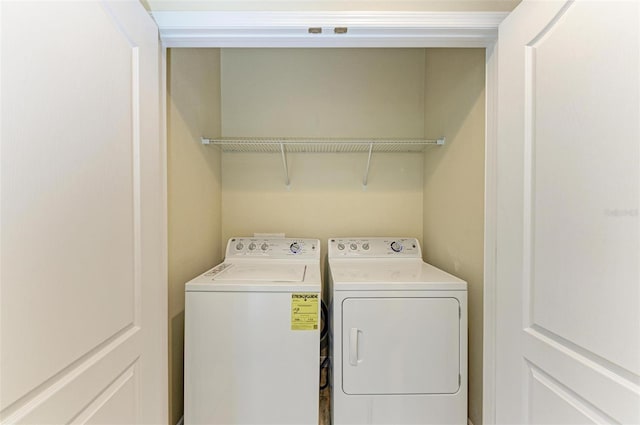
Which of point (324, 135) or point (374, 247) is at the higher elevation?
point (324, 135)

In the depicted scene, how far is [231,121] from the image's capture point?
2.21 metres

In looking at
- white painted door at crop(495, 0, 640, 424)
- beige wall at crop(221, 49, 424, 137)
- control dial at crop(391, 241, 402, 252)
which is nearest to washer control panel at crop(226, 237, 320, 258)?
control dial at crop(391, 241, 402, 252)

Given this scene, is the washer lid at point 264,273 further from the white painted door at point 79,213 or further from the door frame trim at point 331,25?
the door frame trim at point 331,25

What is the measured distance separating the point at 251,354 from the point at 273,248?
80 cm

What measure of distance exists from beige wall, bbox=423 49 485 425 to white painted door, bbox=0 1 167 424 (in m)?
1.61

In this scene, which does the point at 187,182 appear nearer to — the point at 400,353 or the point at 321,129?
the point at 321,129

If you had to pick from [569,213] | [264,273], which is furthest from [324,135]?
[569,213]

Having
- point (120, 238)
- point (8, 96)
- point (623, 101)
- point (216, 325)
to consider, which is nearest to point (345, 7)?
point (623, 101)

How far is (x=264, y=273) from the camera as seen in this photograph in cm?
159

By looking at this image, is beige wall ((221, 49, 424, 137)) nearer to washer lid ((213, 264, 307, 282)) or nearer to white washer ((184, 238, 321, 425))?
washer lid ((213, 264, 307, 282))

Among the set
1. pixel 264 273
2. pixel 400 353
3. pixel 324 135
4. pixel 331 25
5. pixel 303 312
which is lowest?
pixel 400 353

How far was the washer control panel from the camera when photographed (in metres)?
1.99

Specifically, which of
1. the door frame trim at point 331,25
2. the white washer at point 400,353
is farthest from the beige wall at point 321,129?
the door frame trim at point 331,25

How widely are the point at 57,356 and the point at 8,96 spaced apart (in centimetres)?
60
